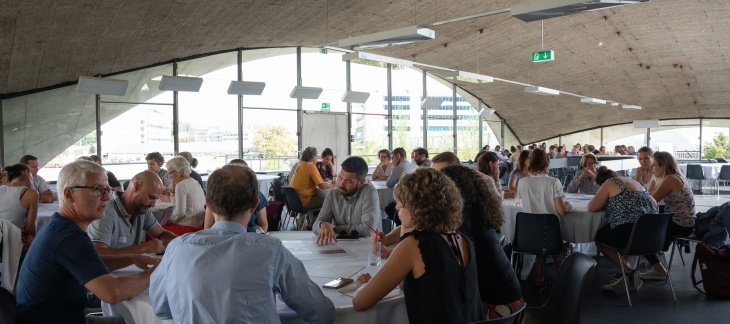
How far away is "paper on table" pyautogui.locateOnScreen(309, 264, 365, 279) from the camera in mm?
2787

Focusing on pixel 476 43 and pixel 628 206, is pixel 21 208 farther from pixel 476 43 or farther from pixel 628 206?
pixel 476 43

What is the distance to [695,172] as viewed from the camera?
1418 cm

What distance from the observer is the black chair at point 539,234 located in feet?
16.2

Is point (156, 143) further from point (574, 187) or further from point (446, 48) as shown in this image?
point (574, 187)

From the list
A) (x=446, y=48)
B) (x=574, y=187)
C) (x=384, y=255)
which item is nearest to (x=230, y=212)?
(x=384, y=255)

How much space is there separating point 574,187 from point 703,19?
9.70m

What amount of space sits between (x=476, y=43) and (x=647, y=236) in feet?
40.3

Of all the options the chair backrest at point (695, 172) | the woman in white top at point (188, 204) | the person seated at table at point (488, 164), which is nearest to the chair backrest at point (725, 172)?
the chair backrest at point (695, 172)

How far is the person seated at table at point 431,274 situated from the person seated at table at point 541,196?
3.16m

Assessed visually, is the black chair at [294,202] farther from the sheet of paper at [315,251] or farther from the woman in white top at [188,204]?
the sheet of paper at [315,251]

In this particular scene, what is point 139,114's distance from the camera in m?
13.3

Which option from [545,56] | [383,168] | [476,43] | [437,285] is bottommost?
[437,285]

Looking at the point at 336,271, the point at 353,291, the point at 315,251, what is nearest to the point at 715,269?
the point at 315,251

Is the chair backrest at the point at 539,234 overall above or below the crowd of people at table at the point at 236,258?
below
